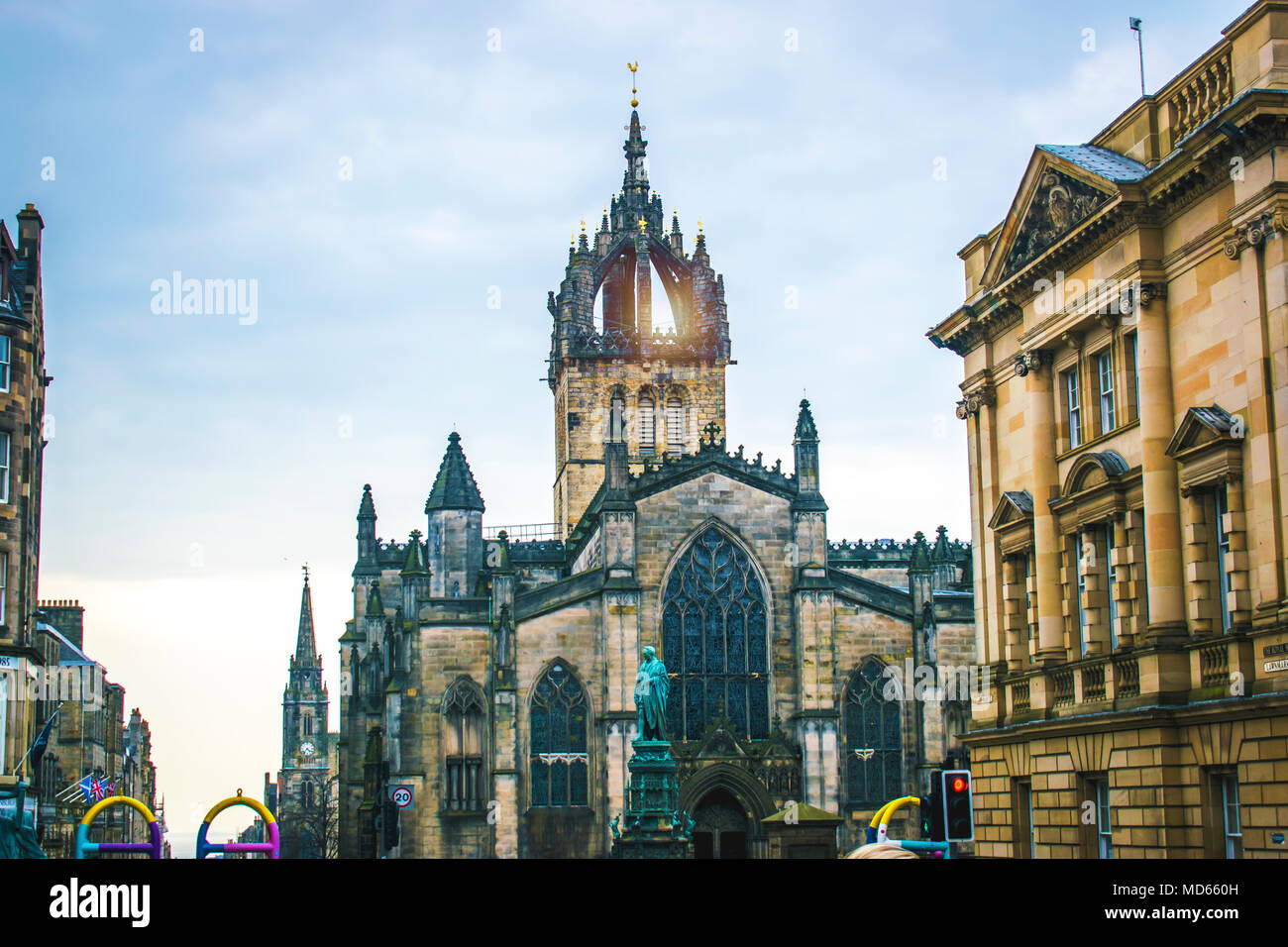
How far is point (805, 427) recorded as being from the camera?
5450 centimetres

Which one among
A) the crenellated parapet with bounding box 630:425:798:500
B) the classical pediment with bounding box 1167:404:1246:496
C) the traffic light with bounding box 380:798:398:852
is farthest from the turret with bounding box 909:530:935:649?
the classical pediment with bounding box 1167:404:1246:496

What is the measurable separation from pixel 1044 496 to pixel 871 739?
25.8m

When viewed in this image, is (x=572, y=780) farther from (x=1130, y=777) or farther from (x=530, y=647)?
(x=1130, y=777)

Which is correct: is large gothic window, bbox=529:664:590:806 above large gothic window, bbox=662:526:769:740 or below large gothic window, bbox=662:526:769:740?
below

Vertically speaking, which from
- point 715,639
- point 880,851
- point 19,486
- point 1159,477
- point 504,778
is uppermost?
point 19,486

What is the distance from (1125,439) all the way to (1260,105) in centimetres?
636

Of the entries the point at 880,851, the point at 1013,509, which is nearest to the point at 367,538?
the point at 1013,509

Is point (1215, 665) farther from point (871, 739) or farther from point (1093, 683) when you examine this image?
point (871, 739)

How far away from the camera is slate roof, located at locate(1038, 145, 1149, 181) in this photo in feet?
80.6

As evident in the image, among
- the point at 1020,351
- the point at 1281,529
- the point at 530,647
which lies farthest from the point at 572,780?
the point at 1281,529

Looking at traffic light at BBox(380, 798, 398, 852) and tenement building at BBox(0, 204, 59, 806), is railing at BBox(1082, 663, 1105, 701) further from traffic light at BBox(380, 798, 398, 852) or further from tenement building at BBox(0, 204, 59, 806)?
traffic light at BBox(380, 798, 398, 852)

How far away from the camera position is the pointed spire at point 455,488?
5856 centimetres

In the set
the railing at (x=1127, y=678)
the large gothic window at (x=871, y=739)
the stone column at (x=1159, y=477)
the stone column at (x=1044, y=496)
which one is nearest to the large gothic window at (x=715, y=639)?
the large gothic window at (x=871, y=739)

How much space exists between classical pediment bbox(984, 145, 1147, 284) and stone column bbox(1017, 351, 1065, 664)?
81.3 inches
